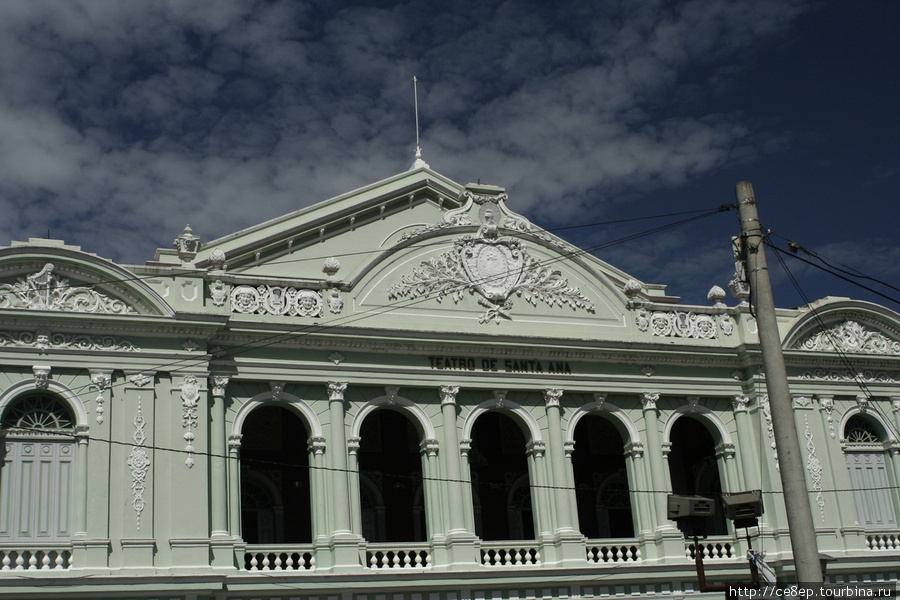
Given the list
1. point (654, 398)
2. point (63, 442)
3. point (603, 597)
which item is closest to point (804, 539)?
point (603, 597)

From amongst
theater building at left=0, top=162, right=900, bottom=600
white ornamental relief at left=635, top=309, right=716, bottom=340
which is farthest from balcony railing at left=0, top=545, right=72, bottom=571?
white ornamental relief at left=635, top=309, right=716, bottom=340

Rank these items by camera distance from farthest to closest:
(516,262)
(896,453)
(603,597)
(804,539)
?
1. (896,453)
2. (516,262)
3. (603,597)
4. (804,539)

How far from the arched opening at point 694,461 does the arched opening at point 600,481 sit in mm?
1458

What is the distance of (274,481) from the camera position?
84.9 ft

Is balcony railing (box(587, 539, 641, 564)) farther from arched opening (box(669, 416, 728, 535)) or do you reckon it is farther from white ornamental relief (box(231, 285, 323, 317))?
white ornamental relief (box(231, 285, 323, 317))

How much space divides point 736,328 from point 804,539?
13.8m

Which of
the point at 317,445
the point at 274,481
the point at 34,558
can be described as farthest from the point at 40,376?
the point at 274,481

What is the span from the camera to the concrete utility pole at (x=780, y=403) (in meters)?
14.5

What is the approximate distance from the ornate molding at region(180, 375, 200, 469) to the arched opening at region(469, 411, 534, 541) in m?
8.48

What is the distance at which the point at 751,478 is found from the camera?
87.3ft

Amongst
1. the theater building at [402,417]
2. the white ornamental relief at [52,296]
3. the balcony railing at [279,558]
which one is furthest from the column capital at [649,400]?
the white ornamental relief at [52,296]

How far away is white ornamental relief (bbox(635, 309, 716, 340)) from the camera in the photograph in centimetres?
2700

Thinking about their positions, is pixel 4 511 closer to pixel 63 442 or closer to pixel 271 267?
pixel 63 442

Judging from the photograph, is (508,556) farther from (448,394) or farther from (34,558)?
(34,558)
